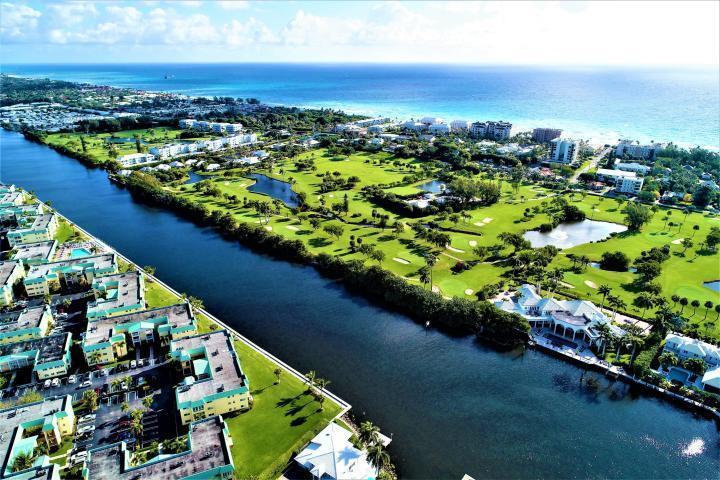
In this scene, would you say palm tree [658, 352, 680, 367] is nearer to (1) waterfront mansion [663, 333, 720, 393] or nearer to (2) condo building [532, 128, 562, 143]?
(1) waterfront mansion [663, 333, 720, 393]

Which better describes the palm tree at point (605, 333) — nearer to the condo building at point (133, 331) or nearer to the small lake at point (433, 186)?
the condo building at point (133, 331)

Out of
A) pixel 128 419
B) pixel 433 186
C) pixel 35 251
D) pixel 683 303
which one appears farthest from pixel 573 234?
pixel 35 251

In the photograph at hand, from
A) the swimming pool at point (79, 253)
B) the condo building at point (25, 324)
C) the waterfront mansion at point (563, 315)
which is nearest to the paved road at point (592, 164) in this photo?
the waterfront mansion at point (563, 315)

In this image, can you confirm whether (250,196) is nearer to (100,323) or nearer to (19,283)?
(19,283)

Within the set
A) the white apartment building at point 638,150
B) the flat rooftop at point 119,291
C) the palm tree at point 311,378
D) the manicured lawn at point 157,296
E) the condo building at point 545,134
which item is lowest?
the palm tree at point 311,378

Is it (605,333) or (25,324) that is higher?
(605,333)

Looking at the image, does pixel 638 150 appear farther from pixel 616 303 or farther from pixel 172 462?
pixel 172 462
